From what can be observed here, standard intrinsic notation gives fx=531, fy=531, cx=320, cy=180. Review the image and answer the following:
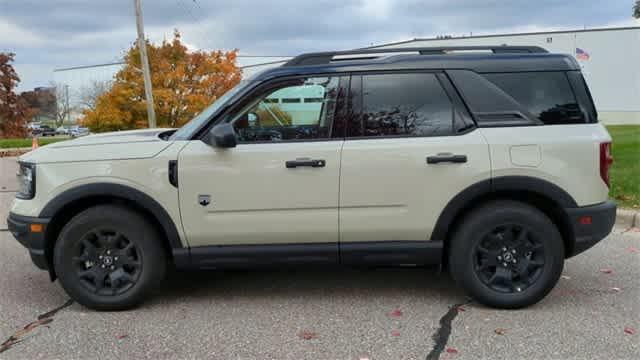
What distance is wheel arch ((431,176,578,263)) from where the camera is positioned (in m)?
4.00

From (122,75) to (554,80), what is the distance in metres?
18.8

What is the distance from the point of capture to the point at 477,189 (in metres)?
4.00

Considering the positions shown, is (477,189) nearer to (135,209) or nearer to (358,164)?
(358,164)

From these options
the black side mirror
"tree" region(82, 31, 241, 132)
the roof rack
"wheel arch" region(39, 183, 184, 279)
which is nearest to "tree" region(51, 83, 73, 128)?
"tree" region(82, 31, 241, 132)

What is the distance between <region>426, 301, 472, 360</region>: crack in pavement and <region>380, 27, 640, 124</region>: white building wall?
38.2m

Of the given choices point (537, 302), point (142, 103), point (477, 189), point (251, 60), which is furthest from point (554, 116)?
point (251, 60)

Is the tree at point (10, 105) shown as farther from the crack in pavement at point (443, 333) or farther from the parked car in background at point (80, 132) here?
the crack in pavement at point (443, 333)

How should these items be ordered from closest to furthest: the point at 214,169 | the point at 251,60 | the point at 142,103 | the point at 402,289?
the point at 214,169, the point at 402,289, the point at 142,103, the point at 251,60

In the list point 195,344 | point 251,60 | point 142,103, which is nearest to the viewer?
point 195,344

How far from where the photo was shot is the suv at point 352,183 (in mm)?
3992

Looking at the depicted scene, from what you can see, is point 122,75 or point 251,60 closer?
point 122,75

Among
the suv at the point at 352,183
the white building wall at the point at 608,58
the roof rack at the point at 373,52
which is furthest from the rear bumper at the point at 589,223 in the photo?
the white building wall at the point at 608,58

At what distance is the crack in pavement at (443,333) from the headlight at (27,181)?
3174 mm

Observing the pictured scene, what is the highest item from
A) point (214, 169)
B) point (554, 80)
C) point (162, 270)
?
point (554, 80)
